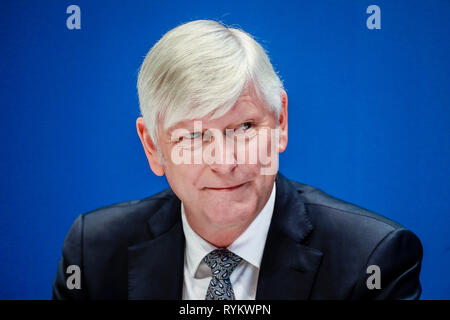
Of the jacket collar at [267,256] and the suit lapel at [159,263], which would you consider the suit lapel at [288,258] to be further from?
the suit lapel at [159,263]

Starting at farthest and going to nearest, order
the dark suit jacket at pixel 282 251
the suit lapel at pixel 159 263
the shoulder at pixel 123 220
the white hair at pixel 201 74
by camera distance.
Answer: the shoulder at pixel 123 220, the suit lapel at pixel 159 263, the dark suit jacket at pixel 282 251, the white hair at pixel 201 74

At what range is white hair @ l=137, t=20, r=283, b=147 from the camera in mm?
1526

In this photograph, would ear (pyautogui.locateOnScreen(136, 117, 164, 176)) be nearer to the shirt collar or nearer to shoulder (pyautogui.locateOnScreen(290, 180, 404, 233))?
the shirt collar

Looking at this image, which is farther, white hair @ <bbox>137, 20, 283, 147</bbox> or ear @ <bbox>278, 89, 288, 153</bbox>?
ear @ <bbox>278, 89, 288, 153</bbox>

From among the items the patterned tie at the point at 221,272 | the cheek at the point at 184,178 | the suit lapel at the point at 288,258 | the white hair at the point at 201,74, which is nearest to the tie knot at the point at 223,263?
the patterned tie at the point at 221,272

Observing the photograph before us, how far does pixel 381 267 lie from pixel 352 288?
0.41 feet

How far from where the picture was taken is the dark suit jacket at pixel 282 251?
1708 mm

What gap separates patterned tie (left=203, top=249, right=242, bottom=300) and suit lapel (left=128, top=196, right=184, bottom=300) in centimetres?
13

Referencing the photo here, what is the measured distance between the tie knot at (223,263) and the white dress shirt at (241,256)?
0.02 m

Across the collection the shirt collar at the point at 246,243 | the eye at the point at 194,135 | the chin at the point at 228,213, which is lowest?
the shirt collar at the point at 246,243

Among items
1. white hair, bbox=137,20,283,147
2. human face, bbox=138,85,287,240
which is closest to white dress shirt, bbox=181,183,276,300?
human face, bbox=138,85,287,240

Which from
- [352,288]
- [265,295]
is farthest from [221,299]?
[352,288]

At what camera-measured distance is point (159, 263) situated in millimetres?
1874
